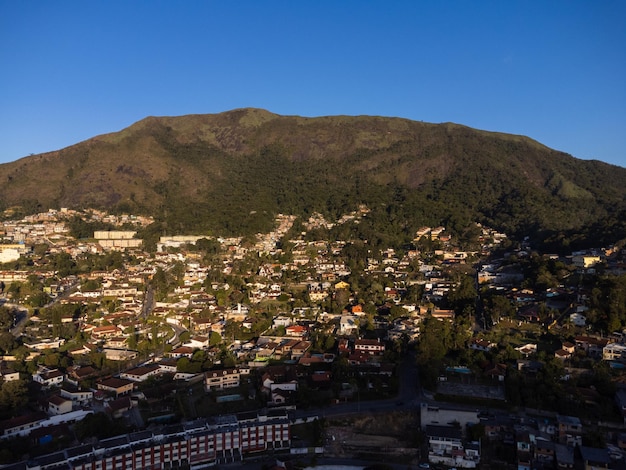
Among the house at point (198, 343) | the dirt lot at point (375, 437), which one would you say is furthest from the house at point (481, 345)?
the house at point (198, 343)

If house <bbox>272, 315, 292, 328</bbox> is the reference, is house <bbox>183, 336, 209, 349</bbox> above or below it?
below

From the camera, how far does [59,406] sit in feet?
53.7

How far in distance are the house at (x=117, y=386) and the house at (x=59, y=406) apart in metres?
1.37

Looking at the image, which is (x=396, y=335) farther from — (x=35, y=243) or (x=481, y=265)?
(x=35, y=243)

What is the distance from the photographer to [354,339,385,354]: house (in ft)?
66.8

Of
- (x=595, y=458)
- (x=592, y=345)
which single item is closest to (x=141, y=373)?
(x=595, y=458)

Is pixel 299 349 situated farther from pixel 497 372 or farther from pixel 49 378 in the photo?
pixel 49 378

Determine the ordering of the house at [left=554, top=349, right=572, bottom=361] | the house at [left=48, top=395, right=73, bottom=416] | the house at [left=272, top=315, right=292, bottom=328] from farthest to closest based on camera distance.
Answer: the house at [left=272, top=315, right=292, bottom=328] → the house at [left=554, top=349, right=572, bottom=361] → the house at [left=48, top=395, right=73, bottom=416]

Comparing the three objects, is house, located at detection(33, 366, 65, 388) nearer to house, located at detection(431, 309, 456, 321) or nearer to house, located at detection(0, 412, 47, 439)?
house, located at detection(0, 412, 47, 439)

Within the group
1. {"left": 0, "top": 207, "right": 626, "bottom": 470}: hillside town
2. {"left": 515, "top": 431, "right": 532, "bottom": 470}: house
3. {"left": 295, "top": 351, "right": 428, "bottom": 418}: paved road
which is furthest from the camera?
{"left": 295, "top": 351, "right": 428, "bottom": 418}: paved road

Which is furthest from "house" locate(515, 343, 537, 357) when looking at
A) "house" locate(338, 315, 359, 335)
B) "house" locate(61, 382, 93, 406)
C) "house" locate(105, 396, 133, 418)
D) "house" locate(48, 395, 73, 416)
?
"house" locate(48, 395, 73, 416)

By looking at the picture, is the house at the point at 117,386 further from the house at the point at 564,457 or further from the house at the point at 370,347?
the house at the point at 564,457

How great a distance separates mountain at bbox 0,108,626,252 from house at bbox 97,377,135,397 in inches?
1038

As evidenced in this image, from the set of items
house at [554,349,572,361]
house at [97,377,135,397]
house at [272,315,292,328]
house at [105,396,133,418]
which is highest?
house at [272,315,292,328]
